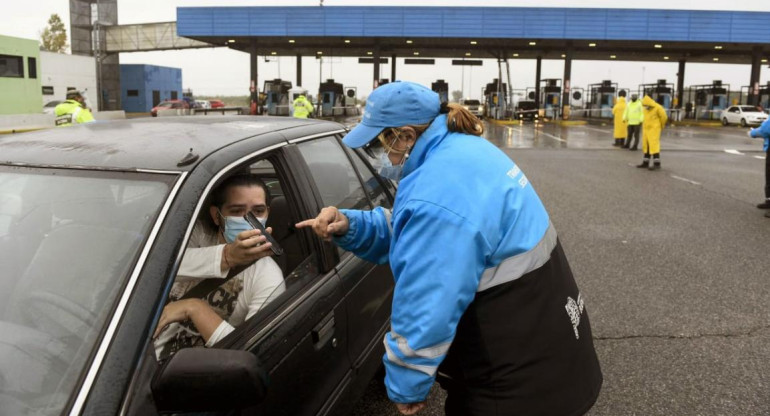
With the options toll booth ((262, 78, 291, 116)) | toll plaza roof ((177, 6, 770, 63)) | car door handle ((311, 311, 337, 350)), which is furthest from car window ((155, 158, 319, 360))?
toll plaza roof ((177, 6, 770, 63))

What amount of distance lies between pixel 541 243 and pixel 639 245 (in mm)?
5779

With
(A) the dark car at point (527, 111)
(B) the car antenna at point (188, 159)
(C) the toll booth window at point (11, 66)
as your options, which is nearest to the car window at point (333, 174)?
(B) the car antenna at point (188, 159)

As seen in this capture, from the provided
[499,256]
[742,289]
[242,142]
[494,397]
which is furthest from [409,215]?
[742,289]

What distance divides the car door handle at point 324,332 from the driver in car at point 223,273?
22 cm

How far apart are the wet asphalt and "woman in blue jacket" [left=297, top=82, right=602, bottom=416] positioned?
1.59 metres

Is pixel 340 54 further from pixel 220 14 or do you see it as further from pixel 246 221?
pixel 246 221

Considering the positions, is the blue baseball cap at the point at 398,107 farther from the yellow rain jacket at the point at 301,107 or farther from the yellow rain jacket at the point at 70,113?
the yellow rain jacket at the point at 301,107

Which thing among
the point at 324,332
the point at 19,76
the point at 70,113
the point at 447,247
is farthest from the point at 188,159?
the point at 19,76

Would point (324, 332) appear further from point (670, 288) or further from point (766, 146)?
point (766, 146)

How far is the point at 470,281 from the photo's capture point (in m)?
1.83

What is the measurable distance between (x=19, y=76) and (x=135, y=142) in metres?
29.3

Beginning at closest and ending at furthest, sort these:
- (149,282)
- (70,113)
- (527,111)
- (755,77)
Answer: (149,282), (70,113), (527,111), (755,77)

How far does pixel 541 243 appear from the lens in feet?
6.57

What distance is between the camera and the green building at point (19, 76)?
2639 centimetres
